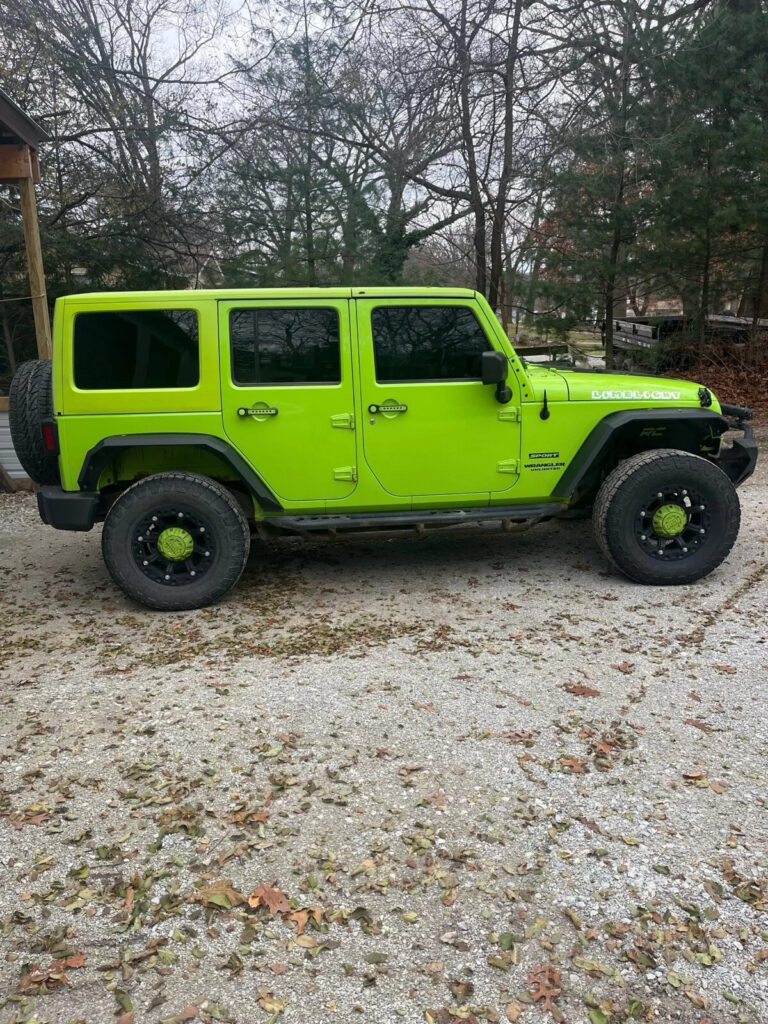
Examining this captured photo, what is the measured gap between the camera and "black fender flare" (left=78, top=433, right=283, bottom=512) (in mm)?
4828

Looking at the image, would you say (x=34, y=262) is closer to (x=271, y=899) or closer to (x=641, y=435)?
(x=641, y=435)

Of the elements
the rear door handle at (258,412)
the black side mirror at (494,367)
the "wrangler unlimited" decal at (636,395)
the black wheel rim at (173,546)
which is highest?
the black side mirror at (494,367)

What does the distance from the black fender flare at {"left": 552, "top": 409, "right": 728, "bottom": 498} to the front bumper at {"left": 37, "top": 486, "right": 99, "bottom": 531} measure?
3107mm

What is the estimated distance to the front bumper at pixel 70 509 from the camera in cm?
486

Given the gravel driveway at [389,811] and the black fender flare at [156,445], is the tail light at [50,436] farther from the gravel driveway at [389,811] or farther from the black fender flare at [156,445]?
the gravel driveway at [389,811]

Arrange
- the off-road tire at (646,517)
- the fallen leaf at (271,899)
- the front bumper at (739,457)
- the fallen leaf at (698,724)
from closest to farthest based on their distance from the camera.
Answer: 1. the fallen leaf at (271,899)
2. the fallen leaf at (698,724)
3. the off-road tire at (646,517)
4. the front bumper at (739,457)

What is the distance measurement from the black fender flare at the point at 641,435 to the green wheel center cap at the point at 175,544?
2.51 metres

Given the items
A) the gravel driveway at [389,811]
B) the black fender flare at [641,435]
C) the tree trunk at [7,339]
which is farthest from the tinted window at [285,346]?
the tree trunk at [7,339]

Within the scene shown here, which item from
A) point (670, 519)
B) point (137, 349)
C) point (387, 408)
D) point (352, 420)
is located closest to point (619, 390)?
point (670, 519)

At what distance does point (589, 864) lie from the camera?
259cm

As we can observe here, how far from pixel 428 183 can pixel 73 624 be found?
11976 mm

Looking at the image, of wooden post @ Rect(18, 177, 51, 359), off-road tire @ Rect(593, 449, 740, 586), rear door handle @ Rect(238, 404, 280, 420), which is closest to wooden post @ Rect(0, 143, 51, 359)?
wooden post @ Rect(18, 177, 51, 359)

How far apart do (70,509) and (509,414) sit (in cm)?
293

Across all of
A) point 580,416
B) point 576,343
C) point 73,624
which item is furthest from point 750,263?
point 73,624
